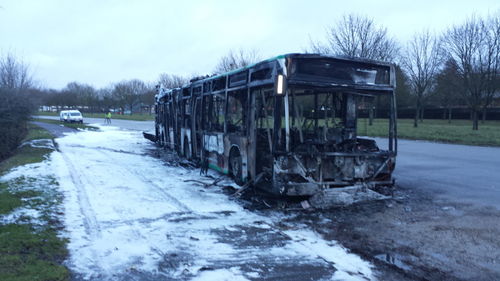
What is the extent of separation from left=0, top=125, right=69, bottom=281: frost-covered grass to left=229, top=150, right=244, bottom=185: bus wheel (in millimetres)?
3866

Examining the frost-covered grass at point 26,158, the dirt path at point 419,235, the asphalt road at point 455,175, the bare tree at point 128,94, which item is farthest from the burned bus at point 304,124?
the bare tree at point 128,94

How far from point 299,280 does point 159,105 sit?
16386 mm

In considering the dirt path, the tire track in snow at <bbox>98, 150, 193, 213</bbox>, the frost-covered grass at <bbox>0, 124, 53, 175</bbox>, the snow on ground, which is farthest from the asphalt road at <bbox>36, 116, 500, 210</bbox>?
the frost-covered grass at <bbox>0, 124, 53, 175</bbox>

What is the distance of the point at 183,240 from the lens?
573cm

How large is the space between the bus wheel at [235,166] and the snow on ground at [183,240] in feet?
1.86

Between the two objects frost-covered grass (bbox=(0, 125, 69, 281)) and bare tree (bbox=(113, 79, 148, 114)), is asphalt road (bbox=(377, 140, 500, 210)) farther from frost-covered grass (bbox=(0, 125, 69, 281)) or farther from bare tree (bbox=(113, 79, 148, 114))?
bare tree (bbox=(113, 79, 148, 114))

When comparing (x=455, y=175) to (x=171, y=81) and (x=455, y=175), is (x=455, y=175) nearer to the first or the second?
(x=455, y=175)

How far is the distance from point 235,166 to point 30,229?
193 inches

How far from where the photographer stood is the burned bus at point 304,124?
24.7 ft

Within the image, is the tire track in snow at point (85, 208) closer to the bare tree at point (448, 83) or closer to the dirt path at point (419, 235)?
the dirt path at point (419, 235)

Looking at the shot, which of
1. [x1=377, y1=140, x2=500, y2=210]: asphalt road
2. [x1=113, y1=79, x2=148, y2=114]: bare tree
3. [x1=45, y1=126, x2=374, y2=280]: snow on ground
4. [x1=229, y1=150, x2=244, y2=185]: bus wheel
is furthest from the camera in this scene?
[x1=113, y1=79, x2=148, y2=114]: bare tree

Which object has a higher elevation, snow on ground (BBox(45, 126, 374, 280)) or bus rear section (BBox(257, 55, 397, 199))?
bus rear section (BBox(257, 55, 397, 199))

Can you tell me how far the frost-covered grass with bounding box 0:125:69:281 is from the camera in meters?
4.41

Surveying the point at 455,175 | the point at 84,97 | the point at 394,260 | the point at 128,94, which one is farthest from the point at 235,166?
the point at 84,97
